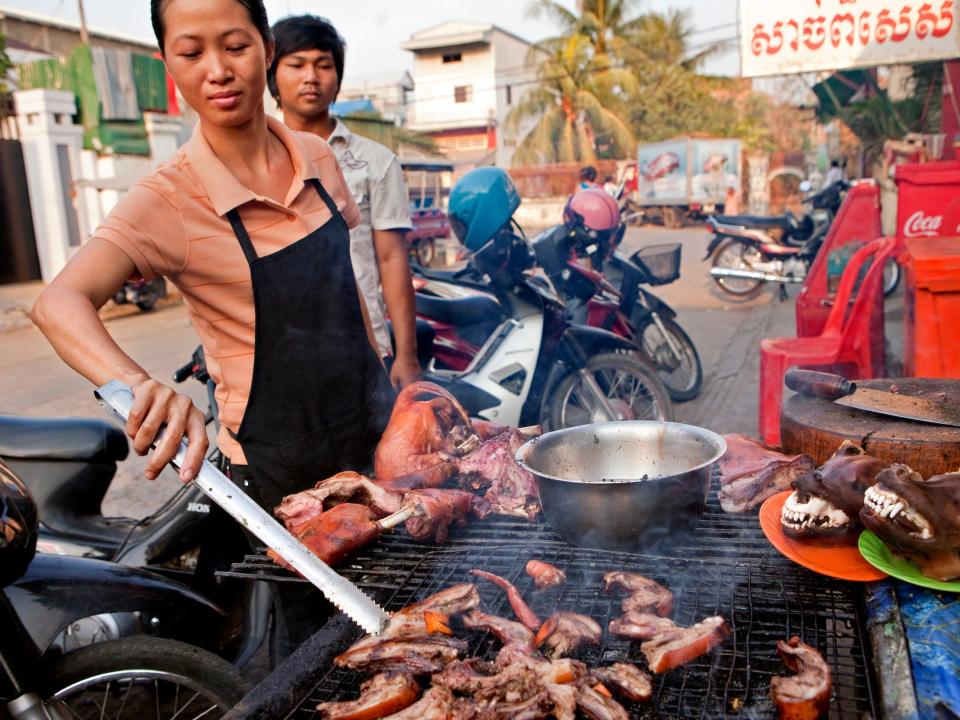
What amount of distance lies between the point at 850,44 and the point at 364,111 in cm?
2052

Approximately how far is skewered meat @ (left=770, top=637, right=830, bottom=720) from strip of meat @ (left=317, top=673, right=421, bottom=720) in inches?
25.8

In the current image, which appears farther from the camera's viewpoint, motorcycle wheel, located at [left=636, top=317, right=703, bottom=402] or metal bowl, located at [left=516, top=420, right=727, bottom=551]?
motorcycle wheel, located at [left=636, top=317, right=703, bottom=402]

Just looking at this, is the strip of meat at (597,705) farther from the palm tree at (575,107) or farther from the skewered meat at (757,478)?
the palm tree at (575,107)

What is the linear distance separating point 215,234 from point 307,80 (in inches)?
62.5

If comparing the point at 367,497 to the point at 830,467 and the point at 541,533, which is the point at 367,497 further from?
the point at 830,467

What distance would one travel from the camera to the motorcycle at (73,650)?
2.02m

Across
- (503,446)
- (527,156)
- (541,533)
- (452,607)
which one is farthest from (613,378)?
(527,156)

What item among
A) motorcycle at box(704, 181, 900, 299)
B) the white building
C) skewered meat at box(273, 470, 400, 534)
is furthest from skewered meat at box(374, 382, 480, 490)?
the white building

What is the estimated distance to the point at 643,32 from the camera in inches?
1272

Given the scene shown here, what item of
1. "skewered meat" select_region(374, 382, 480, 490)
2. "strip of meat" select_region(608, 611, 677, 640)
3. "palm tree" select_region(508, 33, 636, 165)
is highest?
"palm tree" select_region(508, 33, 636, 165)

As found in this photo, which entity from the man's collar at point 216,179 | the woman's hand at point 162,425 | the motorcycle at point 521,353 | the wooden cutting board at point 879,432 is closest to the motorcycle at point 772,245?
the motorcycle at point 521,353

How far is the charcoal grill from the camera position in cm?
142

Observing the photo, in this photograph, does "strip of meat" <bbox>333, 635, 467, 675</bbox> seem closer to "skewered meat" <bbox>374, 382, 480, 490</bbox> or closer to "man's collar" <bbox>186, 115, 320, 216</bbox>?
"skewered meat" <bbox>374, 382, 480, 490</bbox>

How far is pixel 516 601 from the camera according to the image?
5.65 ft
